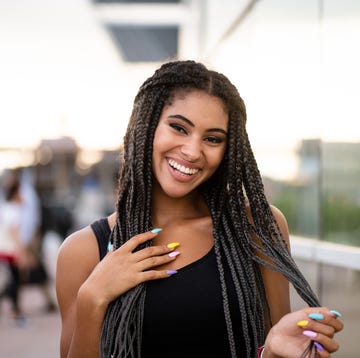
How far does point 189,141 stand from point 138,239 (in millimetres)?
349

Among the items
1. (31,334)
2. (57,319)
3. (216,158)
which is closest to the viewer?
(216,158)

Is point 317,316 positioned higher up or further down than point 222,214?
further down

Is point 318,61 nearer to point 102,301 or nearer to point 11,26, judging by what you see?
point 102,301

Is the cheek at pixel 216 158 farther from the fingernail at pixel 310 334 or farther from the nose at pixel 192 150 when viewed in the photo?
the fingernail at pixel 310 334

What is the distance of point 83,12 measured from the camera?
26.8ft

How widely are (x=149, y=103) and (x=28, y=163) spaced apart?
17157 millimetres

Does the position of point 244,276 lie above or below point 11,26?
below

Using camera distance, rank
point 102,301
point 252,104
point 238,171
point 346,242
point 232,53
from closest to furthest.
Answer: point 102,301 < point 238,171 < point 346,242 < point 252,104 < point 232,53

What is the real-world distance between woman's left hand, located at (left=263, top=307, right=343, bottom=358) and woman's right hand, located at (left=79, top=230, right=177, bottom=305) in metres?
0.43

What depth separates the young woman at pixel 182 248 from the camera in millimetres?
1786

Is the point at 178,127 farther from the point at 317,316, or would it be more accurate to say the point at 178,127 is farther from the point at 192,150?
the point at 317,316

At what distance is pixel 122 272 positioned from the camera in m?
1.80

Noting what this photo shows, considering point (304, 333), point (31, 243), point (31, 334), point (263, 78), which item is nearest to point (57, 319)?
point (31, 334)

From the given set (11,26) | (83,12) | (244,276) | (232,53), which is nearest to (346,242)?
(244,276)
